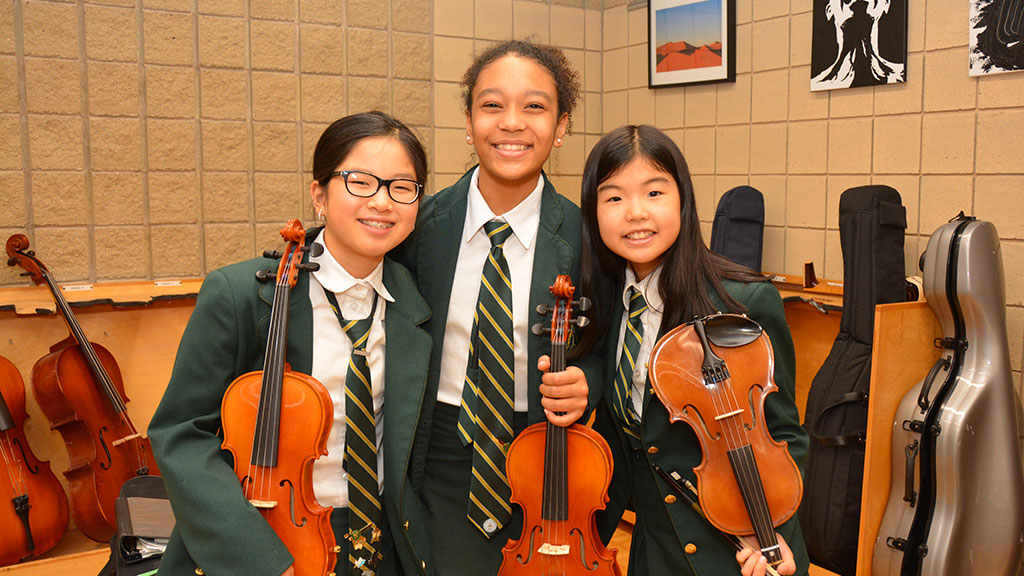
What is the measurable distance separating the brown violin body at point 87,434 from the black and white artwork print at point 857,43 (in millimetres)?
2861

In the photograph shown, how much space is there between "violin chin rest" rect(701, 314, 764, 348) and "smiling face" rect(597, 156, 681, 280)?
195 millimetres

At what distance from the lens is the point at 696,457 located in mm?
1507

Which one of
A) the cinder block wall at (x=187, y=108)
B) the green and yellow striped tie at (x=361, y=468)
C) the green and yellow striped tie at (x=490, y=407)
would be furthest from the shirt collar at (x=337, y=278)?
the cinder block wall at (x=187, y=108)

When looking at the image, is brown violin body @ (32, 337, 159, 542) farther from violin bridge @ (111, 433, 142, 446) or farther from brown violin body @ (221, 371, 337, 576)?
brown violin body @ (221, 371, 337, 576)

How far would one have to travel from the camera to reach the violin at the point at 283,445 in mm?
1298

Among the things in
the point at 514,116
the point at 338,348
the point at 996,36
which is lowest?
the point at 338,348

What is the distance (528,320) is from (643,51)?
8.72 feet

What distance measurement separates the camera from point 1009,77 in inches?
102

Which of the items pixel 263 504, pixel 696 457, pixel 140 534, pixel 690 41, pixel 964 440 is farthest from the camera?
pixel 690 41

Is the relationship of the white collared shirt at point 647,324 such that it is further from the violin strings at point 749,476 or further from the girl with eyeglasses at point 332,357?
the girl with eyeglasses at point 332,357

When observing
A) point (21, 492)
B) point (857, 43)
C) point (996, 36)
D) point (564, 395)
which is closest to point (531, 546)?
point (564, 395)

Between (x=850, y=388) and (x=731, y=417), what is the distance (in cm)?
143

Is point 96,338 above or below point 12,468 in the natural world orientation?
above

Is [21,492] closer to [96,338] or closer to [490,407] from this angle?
A: [96,338]
